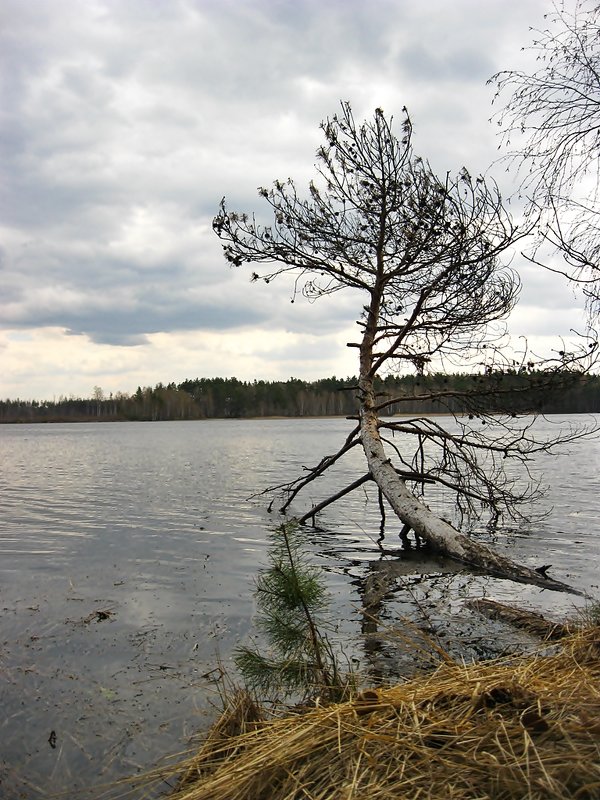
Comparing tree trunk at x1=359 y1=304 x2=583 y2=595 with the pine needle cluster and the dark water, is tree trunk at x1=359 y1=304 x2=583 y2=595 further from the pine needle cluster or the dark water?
the pine needle cluster

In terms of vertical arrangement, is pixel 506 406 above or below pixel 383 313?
below

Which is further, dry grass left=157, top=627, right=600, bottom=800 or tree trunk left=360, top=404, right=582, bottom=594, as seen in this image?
tree trunk left=360, top=404, right=582, bottom=594

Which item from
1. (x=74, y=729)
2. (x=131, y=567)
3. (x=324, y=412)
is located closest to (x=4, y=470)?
(x=131, y=567)

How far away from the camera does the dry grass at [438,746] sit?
2.16m

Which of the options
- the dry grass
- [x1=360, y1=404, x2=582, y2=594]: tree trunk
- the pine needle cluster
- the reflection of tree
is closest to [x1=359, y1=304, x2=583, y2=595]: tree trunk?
[x1=360, y1=404, x2=582, y2=594]: tree trunk

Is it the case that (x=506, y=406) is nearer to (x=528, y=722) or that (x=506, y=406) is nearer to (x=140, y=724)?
(x=140, y=724)

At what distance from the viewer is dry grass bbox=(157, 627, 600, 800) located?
2156mm

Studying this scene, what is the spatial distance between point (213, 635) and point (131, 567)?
13.4 ft

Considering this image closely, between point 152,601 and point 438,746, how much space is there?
6709 mm

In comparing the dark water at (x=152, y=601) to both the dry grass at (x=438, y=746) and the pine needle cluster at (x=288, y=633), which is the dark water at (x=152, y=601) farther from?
the dry grass at (x=438, y=746)

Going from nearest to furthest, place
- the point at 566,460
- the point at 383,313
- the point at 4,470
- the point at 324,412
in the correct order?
the point at 383,313 < the point at 4,470 < the point at 566,460 < the point at 324,412

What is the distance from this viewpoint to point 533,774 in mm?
2133

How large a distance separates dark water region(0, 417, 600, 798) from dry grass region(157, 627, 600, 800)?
3.11 ft

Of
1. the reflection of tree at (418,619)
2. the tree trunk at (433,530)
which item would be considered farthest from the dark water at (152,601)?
the tree trunk at (433,530)
